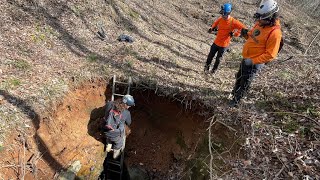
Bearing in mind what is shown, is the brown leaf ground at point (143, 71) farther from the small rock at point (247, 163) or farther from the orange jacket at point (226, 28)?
the orange jacket at point (226, 28)

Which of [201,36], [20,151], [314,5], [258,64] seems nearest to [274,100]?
[258,64]

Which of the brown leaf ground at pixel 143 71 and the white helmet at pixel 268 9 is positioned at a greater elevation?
the white helmet at pixel 268 9

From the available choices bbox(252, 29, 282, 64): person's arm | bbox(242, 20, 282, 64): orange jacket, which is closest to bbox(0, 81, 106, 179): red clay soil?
bbox(242, 20, 282, 64): orange jacket

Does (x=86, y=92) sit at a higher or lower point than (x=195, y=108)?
lower

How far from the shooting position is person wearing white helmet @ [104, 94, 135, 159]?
768cm

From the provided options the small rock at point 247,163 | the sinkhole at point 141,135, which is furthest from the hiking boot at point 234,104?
the small rock at point 247,163

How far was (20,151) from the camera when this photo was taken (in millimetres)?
6172

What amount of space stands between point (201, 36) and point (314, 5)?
57.1 feet

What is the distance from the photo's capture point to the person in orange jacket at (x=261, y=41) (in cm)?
589

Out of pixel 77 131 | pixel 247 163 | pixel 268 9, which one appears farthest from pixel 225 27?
pixel 77 131

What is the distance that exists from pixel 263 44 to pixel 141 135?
4988mm

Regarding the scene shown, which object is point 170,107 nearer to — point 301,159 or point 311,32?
point 301,159

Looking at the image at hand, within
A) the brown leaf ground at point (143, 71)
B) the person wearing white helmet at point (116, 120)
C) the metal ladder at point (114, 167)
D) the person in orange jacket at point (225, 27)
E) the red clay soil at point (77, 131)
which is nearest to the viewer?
the brown leaf ground at point (143, 71)

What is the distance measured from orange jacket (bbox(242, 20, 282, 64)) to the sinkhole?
6.06ft
